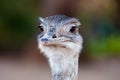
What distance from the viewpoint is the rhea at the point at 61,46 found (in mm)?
2643

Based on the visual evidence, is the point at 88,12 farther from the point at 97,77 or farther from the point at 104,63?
the point at 97,77

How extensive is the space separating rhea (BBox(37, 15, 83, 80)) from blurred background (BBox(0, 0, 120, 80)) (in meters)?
6.39

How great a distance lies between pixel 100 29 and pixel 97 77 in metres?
1.64

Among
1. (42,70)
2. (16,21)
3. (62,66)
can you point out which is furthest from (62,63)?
(16,21)

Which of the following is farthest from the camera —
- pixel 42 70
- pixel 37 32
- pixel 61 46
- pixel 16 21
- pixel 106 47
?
pixel 16 21

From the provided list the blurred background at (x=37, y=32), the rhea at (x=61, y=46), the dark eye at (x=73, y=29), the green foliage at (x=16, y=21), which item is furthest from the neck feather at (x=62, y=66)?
the green foliage at (x=16, y=21)

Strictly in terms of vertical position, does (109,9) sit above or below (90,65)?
above

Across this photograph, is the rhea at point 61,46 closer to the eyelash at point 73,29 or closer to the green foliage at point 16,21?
the eyelash at point 73,29

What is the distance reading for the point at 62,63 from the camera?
8.80 ft

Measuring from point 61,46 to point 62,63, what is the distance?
86 millimetres

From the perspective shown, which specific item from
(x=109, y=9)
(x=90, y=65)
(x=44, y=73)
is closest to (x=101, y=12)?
(x=109, y=9)

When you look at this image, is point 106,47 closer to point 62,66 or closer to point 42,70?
point 42,70

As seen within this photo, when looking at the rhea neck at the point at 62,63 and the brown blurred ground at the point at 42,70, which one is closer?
the rhea neck at the point at 62,63

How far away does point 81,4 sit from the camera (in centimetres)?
1010
